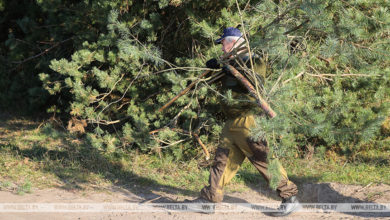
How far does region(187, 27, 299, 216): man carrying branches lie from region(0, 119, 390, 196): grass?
1040 mm

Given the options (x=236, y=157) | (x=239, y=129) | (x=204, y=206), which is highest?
(x=239, y=129)

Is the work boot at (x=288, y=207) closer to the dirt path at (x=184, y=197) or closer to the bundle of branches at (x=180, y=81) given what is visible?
the dirt path at (x=184, y=197)

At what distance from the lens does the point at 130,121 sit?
6.79 m

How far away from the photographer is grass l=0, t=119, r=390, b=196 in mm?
5414

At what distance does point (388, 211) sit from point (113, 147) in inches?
139

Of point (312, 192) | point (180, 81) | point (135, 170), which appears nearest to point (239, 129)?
point (180, 81)

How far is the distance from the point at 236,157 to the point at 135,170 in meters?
2.06

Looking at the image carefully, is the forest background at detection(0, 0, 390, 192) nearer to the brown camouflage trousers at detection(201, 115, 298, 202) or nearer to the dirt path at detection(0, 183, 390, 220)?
the dirt path at detection(0, 183, 390, 220)

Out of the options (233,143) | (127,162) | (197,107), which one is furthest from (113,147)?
(233,143)

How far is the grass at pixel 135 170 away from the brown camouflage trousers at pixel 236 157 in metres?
0.97

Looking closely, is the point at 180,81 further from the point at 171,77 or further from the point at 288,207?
the point at 288,207

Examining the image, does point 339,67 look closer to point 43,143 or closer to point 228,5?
point 228,5

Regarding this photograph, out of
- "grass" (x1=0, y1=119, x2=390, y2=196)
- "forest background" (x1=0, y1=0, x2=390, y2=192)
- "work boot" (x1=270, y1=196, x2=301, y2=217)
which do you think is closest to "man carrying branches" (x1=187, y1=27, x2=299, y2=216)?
"work boot" (x1=270, y1=196, x2=301, y2=217)

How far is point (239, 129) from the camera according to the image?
4.14m
